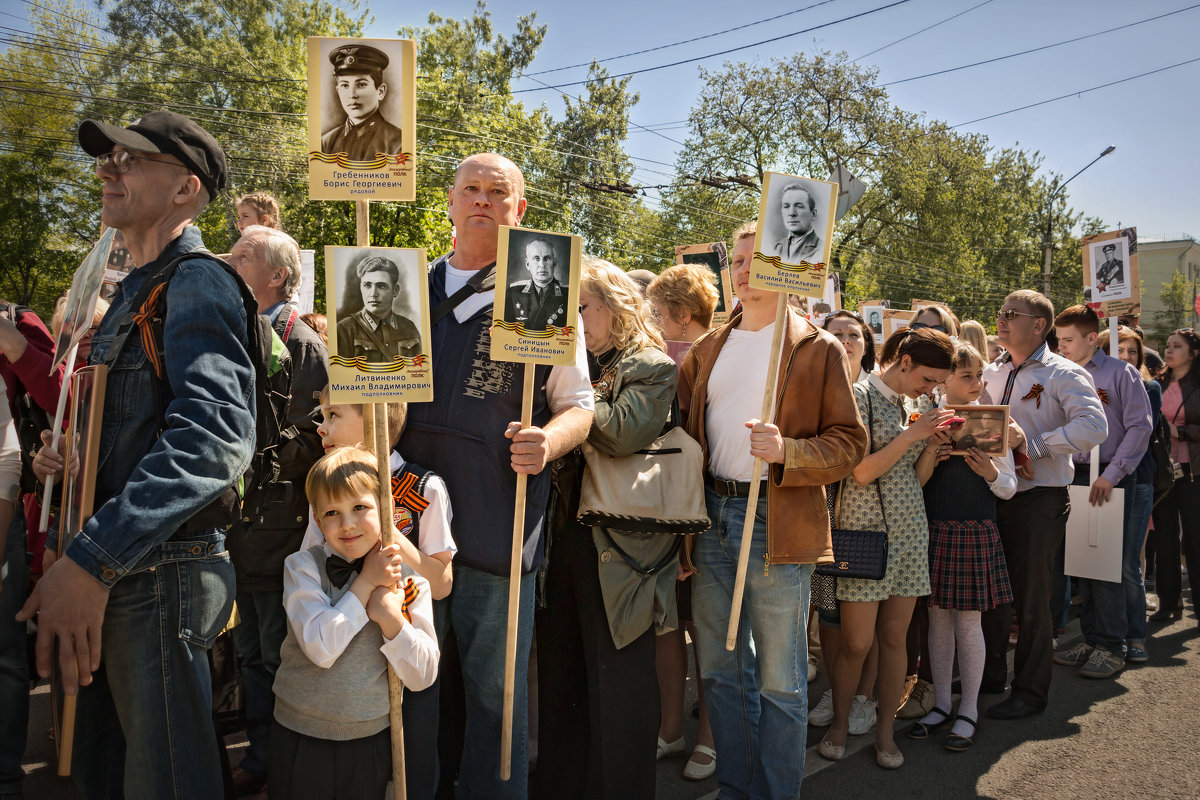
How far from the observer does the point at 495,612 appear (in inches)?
107

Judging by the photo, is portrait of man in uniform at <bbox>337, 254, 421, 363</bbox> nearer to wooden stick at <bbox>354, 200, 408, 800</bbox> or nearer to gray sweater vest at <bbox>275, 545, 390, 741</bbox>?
wooden stick at <bbox>354, 200, 408, 800</bbox>

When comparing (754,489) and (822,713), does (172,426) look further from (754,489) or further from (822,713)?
(822,713)

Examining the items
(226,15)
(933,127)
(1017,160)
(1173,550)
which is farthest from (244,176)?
(1017,160)

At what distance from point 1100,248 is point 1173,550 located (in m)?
2.73

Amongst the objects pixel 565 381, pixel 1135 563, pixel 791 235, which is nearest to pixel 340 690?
pixel 565 381

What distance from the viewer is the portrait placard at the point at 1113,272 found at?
7.21m

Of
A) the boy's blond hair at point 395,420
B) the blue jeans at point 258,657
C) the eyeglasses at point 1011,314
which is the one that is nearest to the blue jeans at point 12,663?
the blue jeans at point 258,657

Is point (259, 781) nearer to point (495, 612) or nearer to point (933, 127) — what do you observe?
point (495, 612)

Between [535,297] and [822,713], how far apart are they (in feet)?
9.68

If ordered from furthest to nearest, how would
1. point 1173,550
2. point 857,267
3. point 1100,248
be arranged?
point 857,267 → point 1100,248 → point 1173,550

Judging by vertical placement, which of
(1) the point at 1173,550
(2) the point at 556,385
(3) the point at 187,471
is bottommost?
(1) the point at 1173,550

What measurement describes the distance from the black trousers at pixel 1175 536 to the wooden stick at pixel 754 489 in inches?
193

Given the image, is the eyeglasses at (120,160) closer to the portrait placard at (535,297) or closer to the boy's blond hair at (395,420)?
the boy's blond hair at (395,420)

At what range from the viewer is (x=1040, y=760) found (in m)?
3.93
